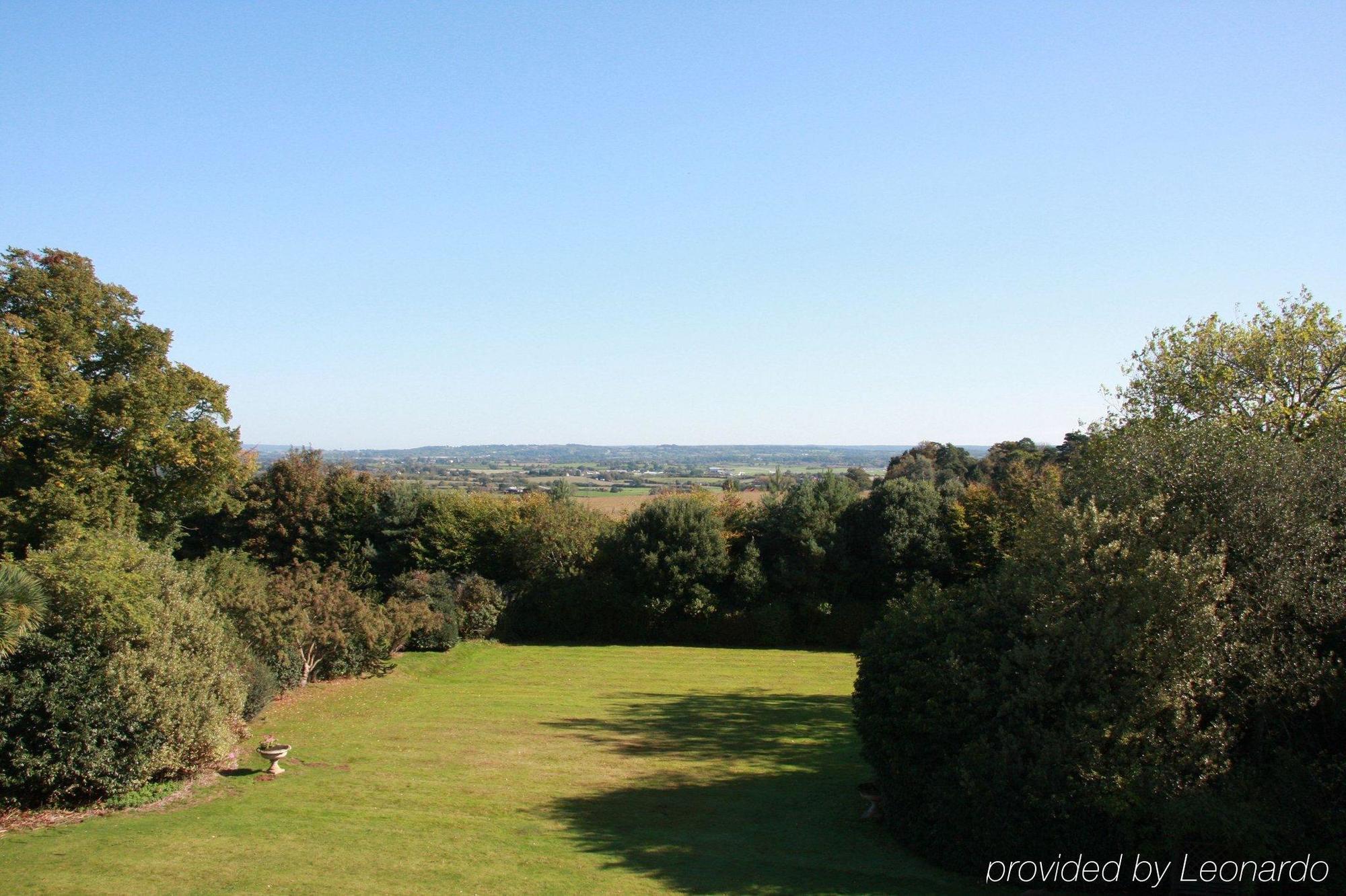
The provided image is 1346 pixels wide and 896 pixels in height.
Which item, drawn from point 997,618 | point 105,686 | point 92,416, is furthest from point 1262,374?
point 92,416

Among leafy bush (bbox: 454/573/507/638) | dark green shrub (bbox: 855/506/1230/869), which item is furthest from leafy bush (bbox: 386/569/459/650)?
dark green shrub (bbox: 855/506/1230/869)

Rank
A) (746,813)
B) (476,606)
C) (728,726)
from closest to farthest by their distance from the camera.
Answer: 1. (746,813)
2. (728,726)
3. (476,606)

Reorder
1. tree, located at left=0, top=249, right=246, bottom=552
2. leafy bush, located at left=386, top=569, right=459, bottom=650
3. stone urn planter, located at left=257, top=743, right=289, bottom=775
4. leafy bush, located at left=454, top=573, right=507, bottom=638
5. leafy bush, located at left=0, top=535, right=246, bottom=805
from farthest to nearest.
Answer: leafy bush, located at left=454, top=573, right=507, bottom=638, leafy bush, located at left=386, top=569, right=459, bottom=650, tree, located at left=0, top=249, right=246, bottom=552, stone urn planter, located at left=257, top=743, right=289, bottom=775, leafy bush, located at left=0, top=535, right=246, bottom=805

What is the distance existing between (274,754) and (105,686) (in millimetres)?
3136

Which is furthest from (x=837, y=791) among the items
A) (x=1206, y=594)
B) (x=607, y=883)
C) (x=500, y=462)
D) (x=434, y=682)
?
(x=500, y=462)

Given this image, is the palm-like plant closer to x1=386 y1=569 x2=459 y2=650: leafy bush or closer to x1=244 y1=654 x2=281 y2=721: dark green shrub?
x1=244 y1=654 x2=281 y2=721: dark green shrub

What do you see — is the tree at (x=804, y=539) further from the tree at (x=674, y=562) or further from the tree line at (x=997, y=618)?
the tree line at (x=997, y=618)

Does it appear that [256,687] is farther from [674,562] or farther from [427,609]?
[674,562]

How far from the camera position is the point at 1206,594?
10.5 m

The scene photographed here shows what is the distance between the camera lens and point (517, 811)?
13.1m

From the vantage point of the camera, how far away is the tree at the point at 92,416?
72.9 feet

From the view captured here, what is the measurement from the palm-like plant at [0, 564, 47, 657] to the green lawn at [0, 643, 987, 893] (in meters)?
2.97

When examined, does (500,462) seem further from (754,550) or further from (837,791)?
(837,791)

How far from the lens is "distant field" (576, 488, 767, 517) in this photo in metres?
42.4
